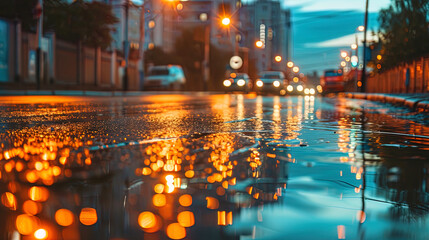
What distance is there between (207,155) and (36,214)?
2336 millimetres

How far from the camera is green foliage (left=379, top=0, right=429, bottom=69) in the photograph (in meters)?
26.1

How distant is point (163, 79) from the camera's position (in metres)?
41.7

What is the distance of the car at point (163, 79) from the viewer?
41.8m

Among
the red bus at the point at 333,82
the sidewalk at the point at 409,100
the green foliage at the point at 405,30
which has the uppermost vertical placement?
the green foliage at the point at 405,30

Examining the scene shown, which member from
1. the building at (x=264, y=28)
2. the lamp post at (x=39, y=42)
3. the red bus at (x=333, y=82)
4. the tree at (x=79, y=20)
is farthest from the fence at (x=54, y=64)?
the building at (x=264, y=28)

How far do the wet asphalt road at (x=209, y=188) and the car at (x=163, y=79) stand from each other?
117 ft

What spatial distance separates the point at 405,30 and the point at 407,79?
3.89 m

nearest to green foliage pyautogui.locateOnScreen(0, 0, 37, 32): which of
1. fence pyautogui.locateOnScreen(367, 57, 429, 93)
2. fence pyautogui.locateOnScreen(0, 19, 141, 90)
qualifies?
fence pyautogui.locateOnScreen(0, 19, 141, 90)

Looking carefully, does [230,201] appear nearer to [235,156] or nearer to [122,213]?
[122,213]

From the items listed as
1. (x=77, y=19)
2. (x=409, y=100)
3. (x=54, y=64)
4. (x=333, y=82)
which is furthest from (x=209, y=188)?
(x=333, y=82)

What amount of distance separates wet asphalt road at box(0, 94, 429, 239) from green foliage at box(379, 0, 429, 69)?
846 inches

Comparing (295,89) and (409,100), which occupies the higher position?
(295,89)

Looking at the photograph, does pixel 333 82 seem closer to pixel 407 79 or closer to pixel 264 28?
pixel 407 79

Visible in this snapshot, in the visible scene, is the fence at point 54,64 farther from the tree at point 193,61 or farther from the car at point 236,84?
the tree at point 193,61
